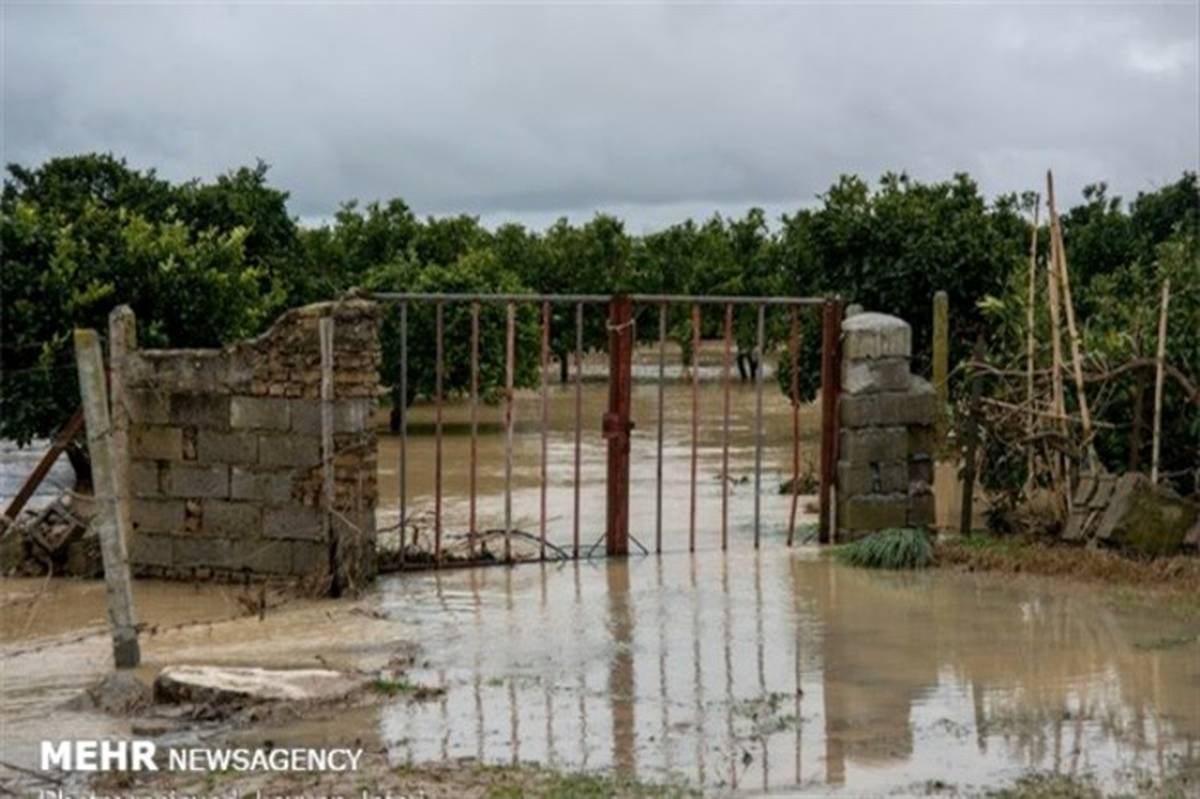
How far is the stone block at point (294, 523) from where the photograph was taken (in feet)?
43.0

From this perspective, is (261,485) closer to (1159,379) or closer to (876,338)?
(876,338)

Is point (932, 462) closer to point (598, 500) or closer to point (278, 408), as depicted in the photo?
point (598, 500)

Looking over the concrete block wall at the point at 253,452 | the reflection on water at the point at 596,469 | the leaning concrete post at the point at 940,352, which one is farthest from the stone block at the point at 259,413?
the leaning concrete post at the point at 940,352

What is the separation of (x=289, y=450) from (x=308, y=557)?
0.81 m

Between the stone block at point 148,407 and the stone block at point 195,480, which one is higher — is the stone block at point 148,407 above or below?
above

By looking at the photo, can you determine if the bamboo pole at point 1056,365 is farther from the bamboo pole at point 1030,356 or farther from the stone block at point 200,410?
the stone block at point 200,410

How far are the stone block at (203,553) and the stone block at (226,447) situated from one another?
62 centimetres

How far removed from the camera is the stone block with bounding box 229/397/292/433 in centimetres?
1314

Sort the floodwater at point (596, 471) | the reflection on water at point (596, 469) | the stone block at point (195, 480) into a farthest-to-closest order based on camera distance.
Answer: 1. the reflection on water at point (596, 469)
2. the floodwater at point (596, 471)
3. the stone block at point (195, 480)

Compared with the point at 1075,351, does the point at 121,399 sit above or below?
below

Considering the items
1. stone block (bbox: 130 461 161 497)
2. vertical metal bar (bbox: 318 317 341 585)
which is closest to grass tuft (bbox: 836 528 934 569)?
vertical metal bar (bbox: 318 317 341 585)

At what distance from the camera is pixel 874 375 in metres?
14.7

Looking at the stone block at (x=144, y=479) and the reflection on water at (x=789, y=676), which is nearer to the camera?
the reflection on water at (x=789, y=676)

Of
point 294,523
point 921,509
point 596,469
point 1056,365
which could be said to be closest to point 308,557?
point 294,523
